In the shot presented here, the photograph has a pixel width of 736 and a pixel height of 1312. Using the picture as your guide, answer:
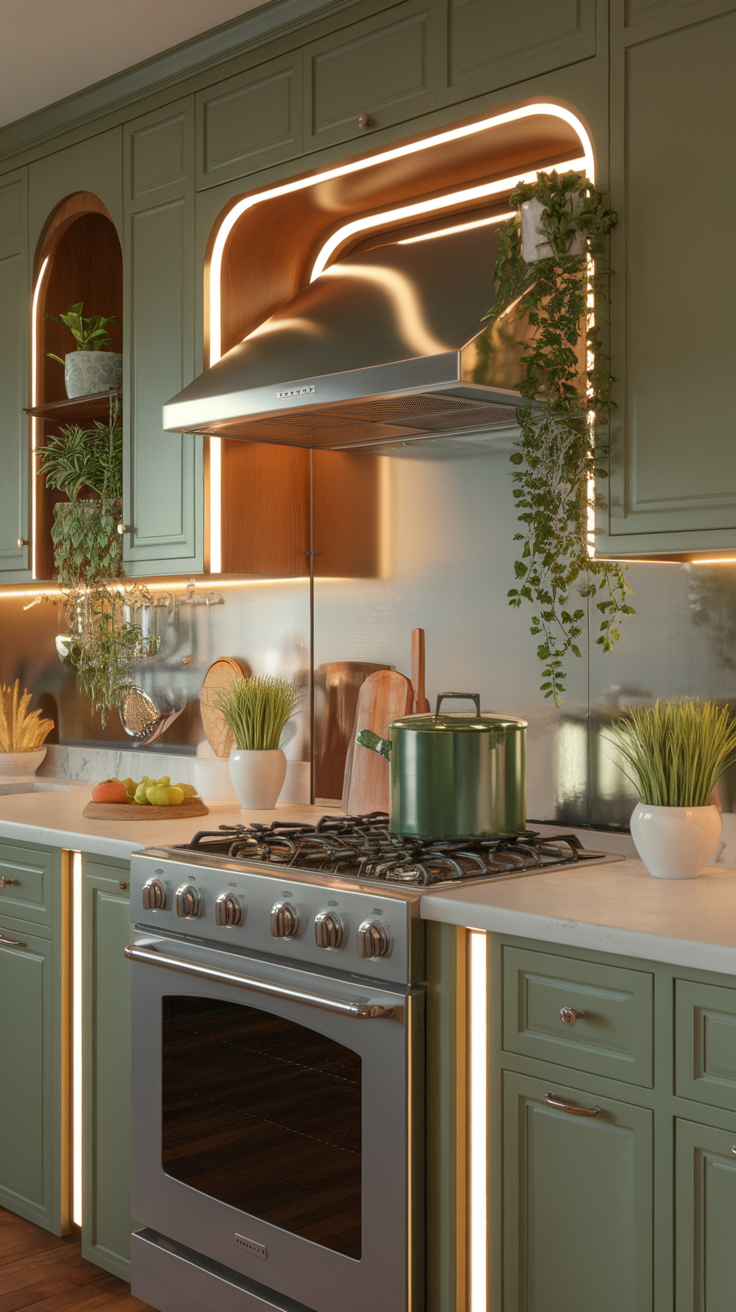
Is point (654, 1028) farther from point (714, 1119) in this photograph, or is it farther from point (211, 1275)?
point (211, 1275)

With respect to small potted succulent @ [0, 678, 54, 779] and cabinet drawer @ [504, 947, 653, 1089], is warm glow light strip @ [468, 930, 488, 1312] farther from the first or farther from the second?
small potted succulent @ [0, 678, 54, 779]

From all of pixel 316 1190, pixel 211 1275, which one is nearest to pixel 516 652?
pixel 316 1190

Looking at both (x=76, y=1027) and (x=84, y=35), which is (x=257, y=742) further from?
(x=84, y=35)

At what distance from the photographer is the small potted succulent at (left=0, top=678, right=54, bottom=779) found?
3986 millimetres

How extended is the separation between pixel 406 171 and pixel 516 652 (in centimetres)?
110

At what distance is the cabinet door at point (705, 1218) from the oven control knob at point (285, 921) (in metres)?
0.73

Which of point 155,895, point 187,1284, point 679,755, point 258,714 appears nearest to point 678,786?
point 679,755

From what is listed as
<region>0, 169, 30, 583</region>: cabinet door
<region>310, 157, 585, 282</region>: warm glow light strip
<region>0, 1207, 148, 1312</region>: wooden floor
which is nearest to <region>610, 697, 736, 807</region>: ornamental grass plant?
<region>310, 157, 585, 282</region>: warm glow light strip

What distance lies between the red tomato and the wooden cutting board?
54cm

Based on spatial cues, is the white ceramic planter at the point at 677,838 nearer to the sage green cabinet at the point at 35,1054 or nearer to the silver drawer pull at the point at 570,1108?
the silver drawer pull at the point at 570,1108

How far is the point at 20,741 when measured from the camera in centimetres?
403

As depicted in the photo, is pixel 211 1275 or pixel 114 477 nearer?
pixel 211 1275

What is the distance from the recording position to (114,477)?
11.3 feet

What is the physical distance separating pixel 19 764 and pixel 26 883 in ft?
3.75
